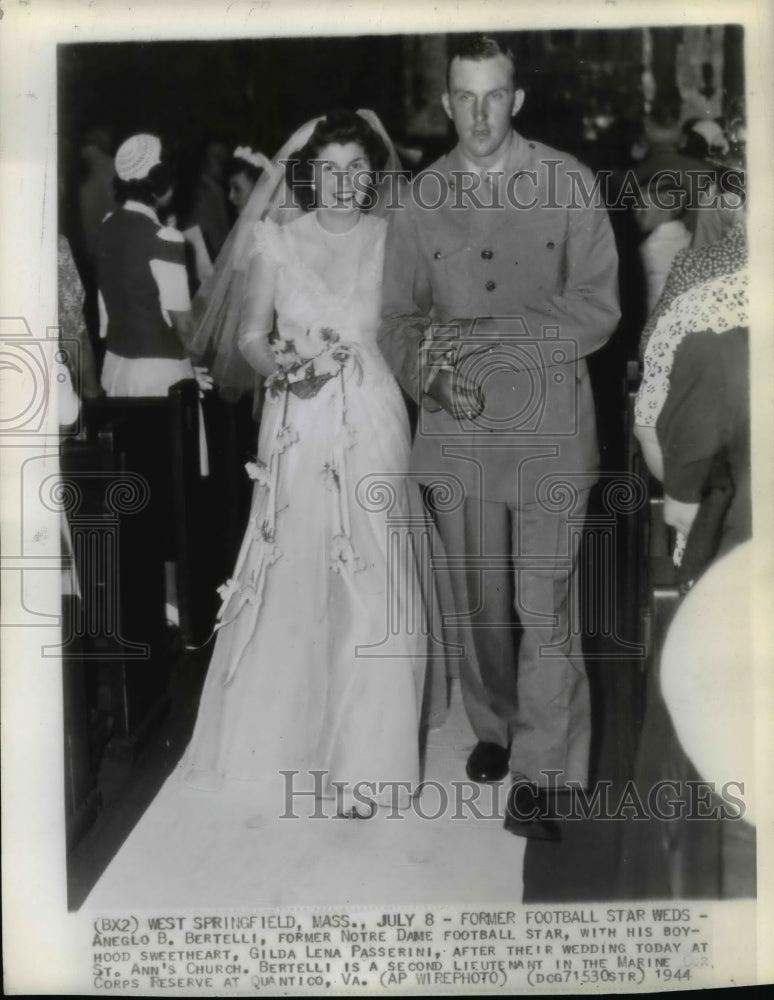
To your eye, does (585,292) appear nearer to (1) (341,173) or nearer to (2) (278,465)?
(1) (341,173)

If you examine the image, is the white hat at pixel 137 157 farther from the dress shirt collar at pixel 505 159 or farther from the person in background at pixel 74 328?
the dress shirt collar at pixel 505 159

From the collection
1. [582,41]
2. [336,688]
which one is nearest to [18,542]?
[336,688]

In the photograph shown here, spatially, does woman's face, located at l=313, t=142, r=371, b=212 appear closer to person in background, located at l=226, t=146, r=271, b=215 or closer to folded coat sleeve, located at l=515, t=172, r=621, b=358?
person in background, located at l=226, t=146, r=271, b=215

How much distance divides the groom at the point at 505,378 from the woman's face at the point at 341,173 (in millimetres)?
66

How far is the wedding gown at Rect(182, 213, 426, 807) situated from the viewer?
1585 millimetres

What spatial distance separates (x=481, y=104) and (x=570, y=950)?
3.90ft

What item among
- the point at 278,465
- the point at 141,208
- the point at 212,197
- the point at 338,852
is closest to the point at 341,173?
the point at 212,197

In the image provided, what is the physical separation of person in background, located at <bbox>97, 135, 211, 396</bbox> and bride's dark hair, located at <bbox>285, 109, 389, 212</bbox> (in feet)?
0.57

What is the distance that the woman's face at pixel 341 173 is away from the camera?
1571 mm

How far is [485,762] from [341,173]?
0.85m

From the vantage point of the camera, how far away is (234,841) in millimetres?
1606

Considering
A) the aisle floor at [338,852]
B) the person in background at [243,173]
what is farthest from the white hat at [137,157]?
the aisle floor at [338,852]

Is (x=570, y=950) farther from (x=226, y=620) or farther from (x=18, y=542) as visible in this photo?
(x=18, y=542)

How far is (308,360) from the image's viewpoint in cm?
159
